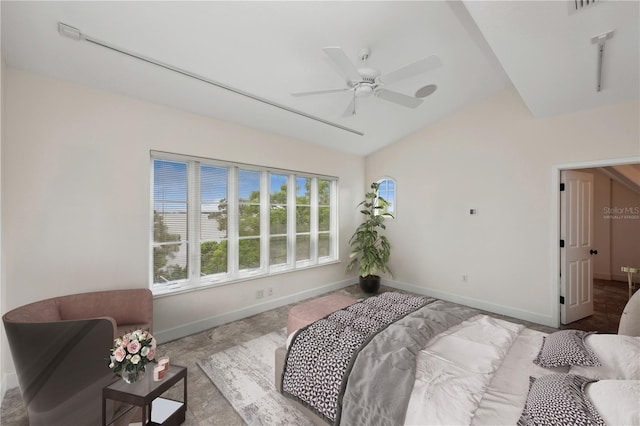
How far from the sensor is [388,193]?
17.9 ft

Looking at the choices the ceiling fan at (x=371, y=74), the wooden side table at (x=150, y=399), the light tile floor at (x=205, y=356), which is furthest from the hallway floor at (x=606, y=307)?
the wooden side table at (x=150, y=399)

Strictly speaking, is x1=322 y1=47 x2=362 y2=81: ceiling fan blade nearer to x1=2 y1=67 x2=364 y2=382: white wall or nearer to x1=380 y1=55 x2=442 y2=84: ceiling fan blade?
x1=380 y1=55 x2=442 y2=84: ceiling fan blade

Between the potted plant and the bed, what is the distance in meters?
2.69

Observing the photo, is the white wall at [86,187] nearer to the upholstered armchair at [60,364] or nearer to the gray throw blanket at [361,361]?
the upholstered armchair at [60,364]

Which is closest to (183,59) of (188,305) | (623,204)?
(188,305)

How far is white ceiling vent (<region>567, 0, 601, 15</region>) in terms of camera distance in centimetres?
195

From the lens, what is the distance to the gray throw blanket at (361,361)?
146 cm

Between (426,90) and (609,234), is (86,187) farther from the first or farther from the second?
(609,234)

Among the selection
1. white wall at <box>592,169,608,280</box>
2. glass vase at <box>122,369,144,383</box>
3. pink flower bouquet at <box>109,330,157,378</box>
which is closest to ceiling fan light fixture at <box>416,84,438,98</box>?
white wall at <box>592,169,608,280</box>

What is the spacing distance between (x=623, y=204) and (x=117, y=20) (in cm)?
617

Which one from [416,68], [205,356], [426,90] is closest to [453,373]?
[416,68]

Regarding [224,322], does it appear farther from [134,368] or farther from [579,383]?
[579,383]

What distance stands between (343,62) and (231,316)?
3417 millimetres

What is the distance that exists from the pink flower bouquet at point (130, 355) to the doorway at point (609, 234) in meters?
4.67
